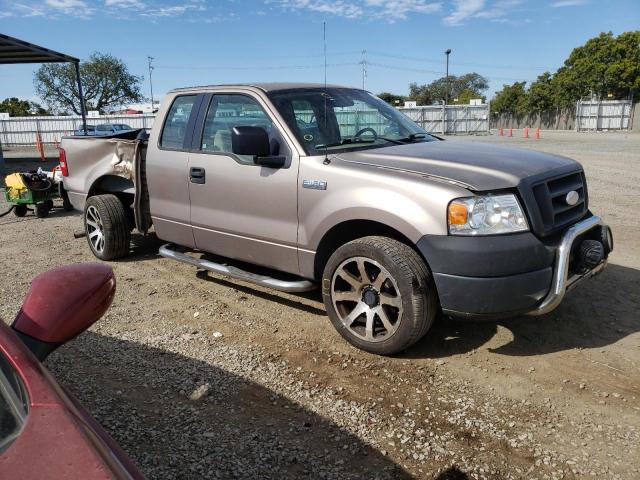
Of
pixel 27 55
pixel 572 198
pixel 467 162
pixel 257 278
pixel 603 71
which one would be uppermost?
pixel 603 71

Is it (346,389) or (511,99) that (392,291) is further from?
(511,99)

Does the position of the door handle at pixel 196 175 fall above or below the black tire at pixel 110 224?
above

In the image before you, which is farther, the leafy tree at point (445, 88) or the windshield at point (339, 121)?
the leafy tree at point (445, 88)

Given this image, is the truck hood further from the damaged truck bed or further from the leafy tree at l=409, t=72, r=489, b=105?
the leafy tree at l=409, t=72, r=489, b=105

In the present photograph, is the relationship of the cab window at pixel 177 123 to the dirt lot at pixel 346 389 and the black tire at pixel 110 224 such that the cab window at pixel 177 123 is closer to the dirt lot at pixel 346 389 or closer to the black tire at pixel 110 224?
the black tire at pixel 110 224

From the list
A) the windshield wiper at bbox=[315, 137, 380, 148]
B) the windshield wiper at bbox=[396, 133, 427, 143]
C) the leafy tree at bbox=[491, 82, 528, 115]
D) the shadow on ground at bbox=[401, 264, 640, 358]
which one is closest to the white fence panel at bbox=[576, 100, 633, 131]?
the leafy tree at bbox=[491, 82, 528, 115]

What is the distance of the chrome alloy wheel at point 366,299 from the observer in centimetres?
368

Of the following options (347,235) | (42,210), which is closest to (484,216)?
(347,235)

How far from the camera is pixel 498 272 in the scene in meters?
3.30

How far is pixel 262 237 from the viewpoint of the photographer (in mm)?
4441

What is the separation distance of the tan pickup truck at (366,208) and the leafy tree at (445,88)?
7613 cm

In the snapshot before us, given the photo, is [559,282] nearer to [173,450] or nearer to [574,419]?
[574,419]

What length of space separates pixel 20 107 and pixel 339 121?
76.1m

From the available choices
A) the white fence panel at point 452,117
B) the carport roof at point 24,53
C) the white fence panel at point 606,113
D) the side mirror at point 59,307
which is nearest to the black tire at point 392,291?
the side mirror at point 59,307
